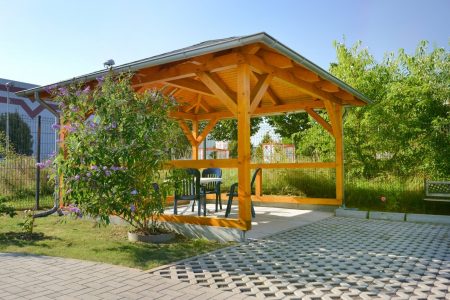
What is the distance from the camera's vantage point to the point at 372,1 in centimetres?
1008

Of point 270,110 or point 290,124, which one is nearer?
point 270,110

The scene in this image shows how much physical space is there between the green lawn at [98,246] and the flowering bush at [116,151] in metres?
0.47

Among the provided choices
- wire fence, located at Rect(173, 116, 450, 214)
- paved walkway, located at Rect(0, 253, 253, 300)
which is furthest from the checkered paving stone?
wire fence, located at Rect(173, 116, 450, 214)

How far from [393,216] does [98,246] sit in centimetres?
603

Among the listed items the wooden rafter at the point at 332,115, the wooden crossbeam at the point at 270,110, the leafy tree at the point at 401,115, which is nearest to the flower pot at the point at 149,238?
the wooden crossbeam at the point at 270,110

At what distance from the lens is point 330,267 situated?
4312mm

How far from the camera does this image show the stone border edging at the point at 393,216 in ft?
24.6

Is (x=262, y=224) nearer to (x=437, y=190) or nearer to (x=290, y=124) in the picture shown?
(x=437, y=190)

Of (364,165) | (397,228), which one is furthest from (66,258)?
(364,165)

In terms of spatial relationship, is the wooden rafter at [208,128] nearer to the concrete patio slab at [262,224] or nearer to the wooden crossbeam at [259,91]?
the concrete patio slab at [262,224]

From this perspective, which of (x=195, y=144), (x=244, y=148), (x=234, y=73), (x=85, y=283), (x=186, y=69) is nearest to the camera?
(x=85, y=283)

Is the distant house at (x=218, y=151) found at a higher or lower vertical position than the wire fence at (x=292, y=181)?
higher

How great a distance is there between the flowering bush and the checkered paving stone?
1.54 m

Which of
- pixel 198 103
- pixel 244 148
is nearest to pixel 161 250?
pixel 244 148
